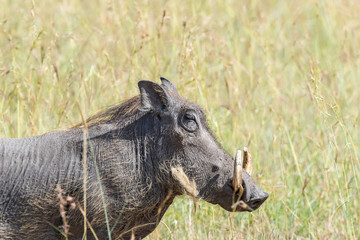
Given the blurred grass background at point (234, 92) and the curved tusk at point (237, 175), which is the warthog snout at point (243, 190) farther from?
the blurred grass background at point (234, 92)

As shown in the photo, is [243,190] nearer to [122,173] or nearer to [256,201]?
[256,201]

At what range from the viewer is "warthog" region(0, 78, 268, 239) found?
339 cm

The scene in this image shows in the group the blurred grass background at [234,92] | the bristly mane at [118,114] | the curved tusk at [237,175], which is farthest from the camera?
the blurred grass background at [234,92]

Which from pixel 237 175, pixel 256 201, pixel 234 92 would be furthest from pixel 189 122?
pixel 234 92

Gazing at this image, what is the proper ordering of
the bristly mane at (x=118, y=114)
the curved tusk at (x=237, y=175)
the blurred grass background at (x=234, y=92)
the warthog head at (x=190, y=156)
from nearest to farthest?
the curved tusk at (x=237, y=175) < the warthog head at (x=190, y=156) < the bristly mane at (x=118, y=114) < the blurred grass background at (x=234, y=92)

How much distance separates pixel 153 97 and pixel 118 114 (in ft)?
0.79

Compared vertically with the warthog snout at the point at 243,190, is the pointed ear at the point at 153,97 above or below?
above

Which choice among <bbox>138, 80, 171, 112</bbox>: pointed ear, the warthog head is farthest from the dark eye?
<bbox>138, 80, 171, 112</bbox>: pointed ear

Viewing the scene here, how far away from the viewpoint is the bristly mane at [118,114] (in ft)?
11.9

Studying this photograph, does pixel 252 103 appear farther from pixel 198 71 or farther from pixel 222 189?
pixel 222 189

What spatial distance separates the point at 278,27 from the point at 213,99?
2.39 m

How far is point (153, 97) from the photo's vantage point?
11.6ft

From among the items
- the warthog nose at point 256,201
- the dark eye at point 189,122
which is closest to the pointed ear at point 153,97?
the dark eye at point 189,122

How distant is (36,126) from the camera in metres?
4.80
